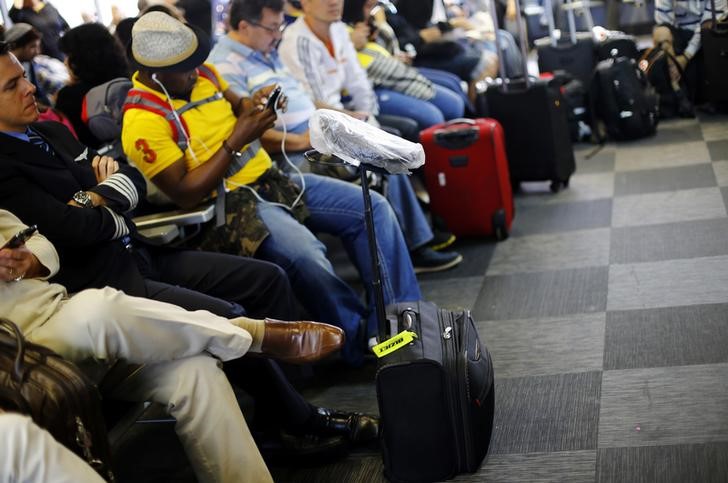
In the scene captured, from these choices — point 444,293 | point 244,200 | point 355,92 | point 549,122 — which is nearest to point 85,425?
point 244,200

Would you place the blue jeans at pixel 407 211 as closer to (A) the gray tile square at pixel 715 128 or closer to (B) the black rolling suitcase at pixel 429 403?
(B) the black rolling suitcase at pixel 429 403

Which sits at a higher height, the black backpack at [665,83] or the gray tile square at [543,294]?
the gray tile square at [543,294]

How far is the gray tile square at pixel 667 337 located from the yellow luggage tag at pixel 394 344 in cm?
83

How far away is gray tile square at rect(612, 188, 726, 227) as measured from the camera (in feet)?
14.5

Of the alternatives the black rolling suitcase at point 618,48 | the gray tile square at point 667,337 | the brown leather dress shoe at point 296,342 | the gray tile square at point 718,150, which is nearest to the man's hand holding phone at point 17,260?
the brown leather dress shoe at point 296,342

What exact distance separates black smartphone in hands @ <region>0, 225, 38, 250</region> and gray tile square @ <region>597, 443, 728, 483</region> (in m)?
1.57

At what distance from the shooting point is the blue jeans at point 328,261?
3309 millimetres

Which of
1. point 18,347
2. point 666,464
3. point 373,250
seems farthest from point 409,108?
point 18,347

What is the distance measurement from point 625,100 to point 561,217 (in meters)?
1.63

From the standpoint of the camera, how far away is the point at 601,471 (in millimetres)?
2475

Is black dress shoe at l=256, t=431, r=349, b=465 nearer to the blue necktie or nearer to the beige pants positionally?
the beige pants

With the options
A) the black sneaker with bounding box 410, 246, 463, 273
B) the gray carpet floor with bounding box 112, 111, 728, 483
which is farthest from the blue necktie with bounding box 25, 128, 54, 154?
the black sneaker with bounding box 410, 246, 463, 273

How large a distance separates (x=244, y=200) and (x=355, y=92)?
5.21 ft

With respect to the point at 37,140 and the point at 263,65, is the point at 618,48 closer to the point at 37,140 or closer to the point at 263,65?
the point at 263,65
